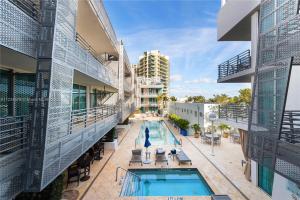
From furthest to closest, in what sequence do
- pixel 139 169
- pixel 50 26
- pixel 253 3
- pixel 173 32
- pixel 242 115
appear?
pixel 173 32 → pixel 139 169 → pixel 242 115 → pixel 253 3 → pixel 50 26

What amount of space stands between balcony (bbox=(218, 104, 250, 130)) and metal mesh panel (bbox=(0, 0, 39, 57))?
34.2ft

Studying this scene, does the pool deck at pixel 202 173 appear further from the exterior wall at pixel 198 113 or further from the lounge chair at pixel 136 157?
the exterior wall at pixel 198 113

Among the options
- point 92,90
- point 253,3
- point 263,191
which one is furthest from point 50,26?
point 92,90

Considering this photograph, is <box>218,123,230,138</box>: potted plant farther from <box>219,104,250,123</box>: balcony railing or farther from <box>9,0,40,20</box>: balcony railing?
<box>9,0,40,20</box>: balcony railing

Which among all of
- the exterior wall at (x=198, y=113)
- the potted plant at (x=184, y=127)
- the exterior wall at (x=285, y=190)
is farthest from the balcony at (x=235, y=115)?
the potted plant at (x=184, y=127)

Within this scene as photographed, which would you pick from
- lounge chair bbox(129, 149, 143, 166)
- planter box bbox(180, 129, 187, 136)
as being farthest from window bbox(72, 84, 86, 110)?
planter box bbox(180, 129, 187, 136)

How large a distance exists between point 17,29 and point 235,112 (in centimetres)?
1175

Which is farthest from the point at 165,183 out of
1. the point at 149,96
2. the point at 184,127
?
the point at 149,96

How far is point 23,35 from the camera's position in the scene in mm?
4586

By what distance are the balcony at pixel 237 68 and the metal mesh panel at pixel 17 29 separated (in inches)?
393

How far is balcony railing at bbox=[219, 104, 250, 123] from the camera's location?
11.5m

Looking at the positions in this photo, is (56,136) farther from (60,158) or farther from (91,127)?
(91,127)

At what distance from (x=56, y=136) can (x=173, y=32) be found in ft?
144

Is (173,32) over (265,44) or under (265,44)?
over
